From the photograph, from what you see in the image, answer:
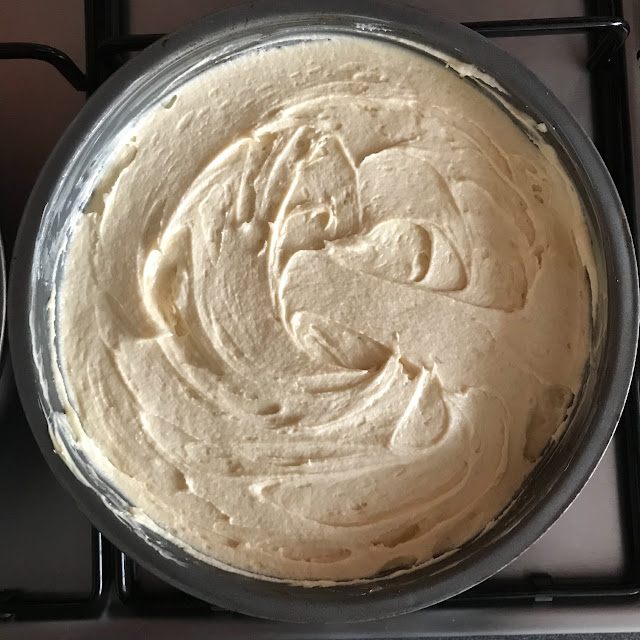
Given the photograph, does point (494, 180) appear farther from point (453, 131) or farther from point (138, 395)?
point (138, 395)

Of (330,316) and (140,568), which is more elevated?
(330,316)

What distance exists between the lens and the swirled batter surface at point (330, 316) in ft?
3.01

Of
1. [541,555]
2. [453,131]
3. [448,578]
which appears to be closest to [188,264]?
[453,131]

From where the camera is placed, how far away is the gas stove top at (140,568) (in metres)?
0.94

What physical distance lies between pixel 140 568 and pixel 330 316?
472 mm

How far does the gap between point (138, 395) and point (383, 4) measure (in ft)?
2.07

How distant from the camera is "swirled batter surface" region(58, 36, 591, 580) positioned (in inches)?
36.1

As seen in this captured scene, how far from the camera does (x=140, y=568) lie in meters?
0.98

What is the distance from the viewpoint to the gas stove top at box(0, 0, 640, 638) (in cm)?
94

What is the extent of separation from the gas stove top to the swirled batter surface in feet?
0.38

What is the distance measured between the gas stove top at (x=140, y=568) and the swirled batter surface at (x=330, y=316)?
12 centimetres

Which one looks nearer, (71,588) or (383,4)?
(383,4)

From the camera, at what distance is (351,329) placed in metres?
0.92

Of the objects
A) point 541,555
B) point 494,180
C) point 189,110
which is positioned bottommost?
point 541,555
